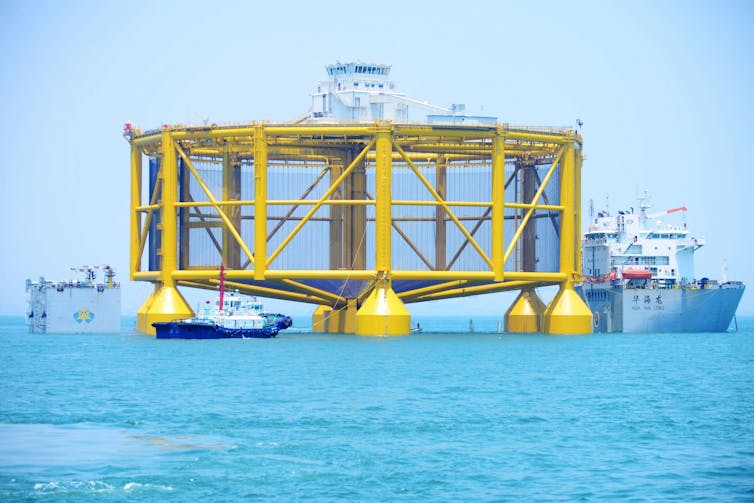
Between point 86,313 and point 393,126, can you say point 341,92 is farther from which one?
point 86,313

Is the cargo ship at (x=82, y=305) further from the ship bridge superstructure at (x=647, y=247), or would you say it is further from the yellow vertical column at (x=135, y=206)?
the ship bridge superstructure at (x=647, y=247)

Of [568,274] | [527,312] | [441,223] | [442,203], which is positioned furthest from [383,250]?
[527,312]

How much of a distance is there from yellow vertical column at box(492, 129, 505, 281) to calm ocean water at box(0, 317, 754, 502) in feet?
45.9

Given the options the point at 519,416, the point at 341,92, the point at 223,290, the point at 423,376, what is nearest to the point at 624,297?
the point at 341,92

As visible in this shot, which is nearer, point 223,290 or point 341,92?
point 223,290

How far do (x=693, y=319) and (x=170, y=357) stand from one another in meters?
49.1

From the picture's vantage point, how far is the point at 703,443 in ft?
125

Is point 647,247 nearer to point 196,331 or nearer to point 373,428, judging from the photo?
point 196,331

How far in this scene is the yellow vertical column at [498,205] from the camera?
3253 inches

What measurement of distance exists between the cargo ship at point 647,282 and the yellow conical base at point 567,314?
12.9 metres

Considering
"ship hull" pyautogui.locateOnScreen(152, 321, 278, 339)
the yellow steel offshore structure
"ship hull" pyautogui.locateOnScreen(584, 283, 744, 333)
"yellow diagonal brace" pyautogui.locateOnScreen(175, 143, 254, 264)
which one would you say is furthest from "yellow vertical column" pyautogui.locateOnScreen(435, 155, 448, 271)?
"ship hull" pyautogui.locateOnScreen(584, 283, 744, 333)

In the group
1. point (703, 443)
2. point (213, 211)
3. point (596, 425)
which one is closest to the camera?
point (703, 443)

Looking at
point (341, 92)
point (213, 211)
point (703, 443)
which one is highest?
point (341, 92)

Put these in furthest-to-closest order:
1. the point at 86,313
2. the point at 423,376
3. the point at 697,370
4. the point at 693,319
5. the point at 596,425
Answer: the point at 693,319
the point at 86,313
the point at 697,370
the point at 423,376
the point at 596,425
